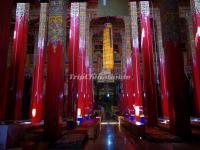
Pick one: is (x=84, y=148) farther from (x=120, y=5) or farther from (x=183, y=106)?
(x=120, y=5)

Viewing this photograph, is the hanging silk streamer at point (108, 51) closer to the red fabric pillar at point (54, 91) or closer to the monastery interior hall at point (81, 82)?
the monastery interior hall at point (81, 82)

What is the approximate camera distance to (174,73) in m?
7.87

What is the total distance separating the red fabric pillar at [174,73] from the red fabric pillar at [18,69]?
7.99 m

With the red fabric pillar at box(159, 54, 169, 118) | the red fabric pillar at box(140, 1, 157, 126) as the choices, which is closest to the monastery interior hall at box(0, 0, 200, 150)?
the red fabric pillar at box(140, 1, 157, 126)

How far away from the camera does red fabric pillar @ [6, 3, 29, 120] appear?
12.1m

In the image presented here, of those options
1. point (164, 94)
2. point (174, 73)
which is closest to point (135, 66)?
point (164, 94)

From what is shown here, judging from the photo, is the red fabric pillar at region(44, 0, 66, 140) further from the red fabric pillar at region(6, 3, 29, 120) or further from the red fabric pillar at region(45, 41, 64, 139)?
the red fabric pillar at region(6, 3, 29, 120)

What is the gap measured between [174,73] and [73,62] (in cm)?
628

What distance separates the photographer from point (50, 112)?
7926 millimetres

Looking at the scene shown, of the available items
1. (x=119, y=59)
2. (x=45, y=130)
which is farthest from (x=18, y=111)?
(x=119, y=59)

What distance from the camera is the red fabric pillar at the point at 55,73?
7.88 m

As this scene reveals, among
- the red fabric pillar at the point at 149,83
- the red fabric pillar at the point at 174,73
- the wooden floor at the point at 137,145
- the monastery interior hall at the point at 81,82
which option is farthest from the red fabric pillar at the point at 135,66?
the wooden floor at the point at 137,145

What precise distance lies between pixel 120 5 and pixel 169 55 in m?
2.69

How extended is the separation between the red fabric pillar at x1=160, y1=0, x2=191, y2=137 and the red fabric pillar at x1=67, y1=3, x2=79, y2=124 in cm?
527
